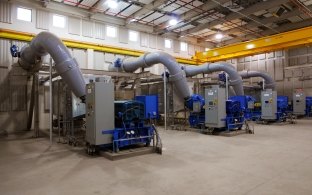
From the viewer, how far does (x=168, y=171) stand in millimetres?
4805

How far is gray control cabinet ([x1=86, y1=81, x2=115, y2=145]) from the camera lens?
608 centimetres

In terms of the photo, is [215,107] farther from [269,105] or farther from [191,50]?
[191,50]

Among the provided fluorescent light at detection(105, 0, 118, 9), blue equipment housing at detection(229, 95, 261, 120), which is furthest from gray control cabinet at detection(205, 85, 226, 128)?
fluorescent light at detection(105, 0, 118, 9)

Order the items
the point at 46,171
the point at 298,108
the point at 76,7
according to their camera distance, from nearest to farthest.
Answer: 1. the point at 46,171
2. the point at 76,7
3. the point at 298,108

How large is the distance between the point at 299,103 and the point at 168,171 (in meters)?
16.0

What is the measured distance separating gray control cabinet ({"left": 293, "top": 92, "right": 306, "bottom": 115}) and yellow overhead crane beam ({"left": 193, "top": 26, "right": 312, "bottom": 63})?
5629mm

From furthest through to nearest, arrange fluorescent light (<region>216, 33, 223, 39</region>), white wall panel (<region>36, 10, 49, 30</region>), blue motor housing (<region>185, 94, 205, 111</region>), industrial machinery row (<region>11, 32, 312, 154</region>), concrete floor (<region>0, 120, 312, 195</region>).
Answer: fluorescent light (<region>216, 33, 223, 39</region>), white wall panel (<region>36, 10, 49, 30</region>), blue motor housing (<region>185, 94, 205, 111</region>), industrial machinery row (<region>11, 32, 312, 154</region>), concrete floor (<region>0, 120, 312, 195</region>)

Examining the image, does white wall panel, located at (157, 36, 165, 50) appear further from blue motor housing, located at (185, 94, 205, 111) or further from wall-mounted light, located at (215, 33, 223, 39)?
blue motor housing, located at (185, 94, 205, 111)

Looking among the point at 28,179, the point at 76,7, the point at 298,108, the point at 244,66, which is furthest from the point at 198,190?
the point at 244,66

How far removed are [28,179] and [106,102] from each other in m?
2.48

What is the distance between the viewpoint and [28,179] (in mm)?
4422

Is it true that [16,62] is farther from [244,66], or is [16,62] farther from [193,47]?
[244,66]

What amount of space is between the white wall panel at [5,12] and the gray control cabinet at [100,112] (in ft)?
24.8

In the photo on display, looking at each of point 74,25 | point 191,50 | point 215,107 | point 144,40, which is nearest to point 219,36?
point 191,50
